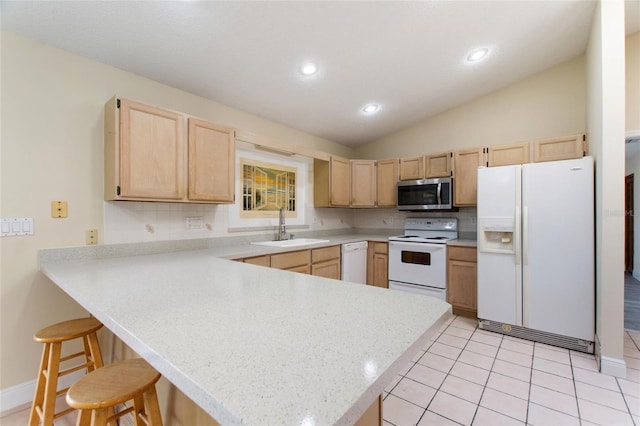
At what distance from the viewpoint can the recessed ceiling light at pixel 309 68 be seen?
2459 millimetres

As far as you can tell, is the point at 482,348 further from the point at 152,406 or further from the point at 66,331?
the point at 66,331

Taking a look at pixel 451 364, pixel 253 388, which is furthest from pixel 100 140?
pixel 451 364

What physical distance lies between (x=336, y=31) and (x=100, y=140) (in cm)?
190

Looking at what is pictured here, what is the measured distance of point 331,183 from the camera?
380cm

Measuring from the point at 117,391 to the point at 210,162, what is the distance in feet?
5.84

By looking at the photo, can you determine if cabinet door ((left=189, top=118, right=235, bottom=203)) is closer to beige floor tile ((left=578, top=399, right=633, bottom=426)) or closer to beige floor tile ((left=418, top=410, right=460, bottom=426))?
beige floor tile ((left=418, top=410, right=460, bottom=426))

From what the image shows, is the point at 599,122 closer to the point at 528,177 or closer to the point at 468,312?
the point at 528,177

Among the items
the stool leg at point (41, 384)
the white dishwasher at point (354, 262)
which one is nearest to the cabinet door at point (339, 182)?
the white dishwasher at point (354, 262)

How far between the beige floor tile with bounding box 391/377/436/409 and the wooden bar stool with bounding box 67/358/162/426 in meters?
1.45

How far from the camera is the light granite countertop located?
0.48m

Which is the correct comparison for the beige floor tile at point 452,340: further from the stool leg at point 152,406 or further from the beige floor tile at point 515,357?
the stool leg at point 152,406

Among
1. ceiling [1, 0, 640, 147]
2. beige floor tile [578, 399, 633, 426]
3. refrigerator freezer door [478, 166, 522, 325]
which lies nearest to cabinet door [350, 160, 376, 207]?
ceiling [1, 0, 640, 147]

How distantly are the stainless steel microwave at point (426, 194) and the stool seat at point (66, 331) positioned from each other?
10.9 feet

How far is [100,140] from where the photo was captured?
6.75 ft
